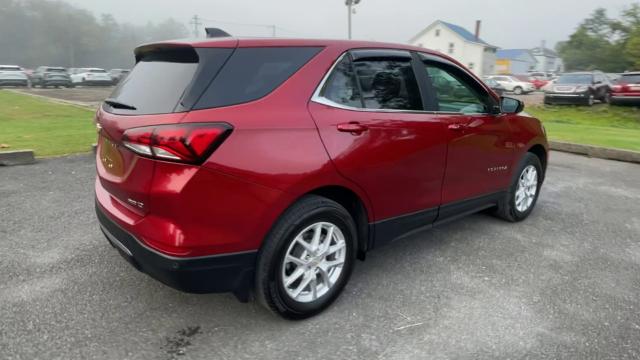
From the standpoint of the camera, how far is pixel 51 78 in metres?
32.7

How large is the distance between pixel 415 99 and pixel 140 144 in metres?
1.94

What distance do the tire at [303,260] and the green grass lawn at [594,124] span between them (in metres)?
8.25

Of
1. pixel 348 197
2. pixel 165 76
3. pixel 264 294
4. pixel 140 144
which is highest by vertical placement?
pixel 165 76

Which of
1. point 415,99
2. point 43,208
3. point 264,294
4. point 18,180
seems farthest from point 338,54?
point 18,180

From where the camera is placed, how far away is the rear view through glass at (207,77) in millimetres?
A: 2344

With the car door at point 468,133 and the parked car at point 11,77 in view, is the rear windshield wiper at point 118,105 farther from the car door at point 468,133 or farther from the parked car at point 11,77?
the parked car at point 11,77

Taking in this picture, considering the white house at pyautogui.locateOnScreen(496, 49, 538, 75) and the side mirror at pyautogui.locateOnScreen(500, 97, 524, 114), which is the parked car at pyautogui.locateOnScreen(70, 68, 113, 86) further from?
the white house at pyautogui.locateOnScreen(496, 49, 538, 75)

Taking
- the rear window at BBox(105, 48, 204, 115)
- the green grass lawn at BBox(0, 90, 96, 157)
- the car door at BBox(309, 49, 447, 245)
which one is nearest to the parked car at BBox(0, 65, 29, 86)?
the green grass lawn at BBox(0, 90, 96, 157)

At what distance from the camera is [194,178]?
7.26ft

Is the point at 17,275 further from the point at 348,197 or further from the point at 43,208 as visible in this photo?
the point at 348,197

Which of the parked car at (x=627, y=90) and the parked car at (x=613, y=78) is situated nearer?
the parked car at (x=627, y=90)

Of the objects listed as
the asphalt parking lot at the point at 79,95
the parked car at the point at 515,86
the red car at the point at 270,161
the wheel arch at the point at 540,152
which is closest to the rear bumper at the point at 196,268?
the red car at the point at 270,161

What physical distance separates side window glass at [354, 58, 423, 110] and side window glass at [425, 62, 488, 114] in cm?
25

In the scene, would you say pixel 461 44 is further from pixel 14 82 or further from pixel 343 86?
pixel 343 86
